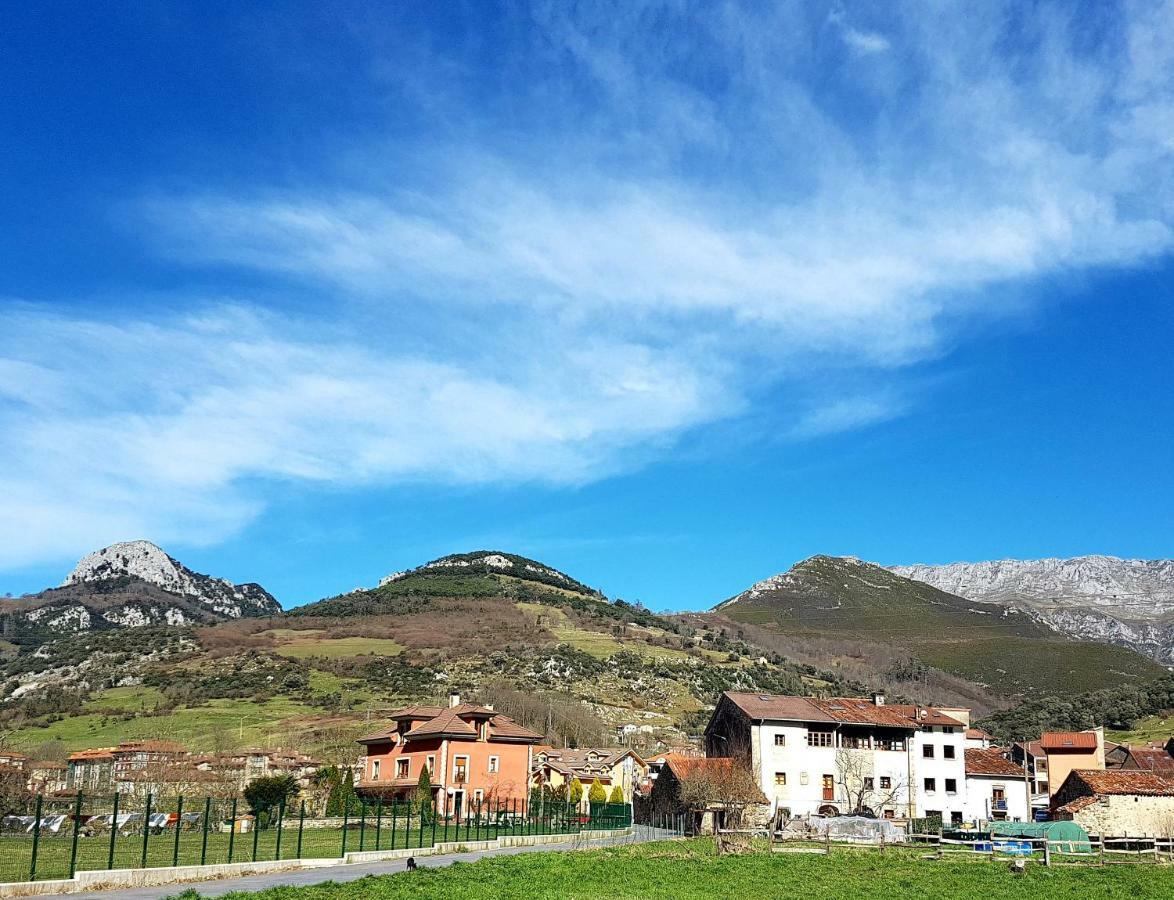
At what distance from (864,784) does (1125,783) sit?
20.7 m

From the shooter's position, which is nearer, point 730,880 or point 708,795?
point 730,880

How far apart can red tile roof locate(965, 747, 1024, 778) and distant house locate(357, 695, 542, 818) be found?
32.3 meters

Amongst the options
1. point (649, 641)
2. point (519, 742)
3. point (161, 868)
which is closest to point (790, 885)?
point (161, 868)

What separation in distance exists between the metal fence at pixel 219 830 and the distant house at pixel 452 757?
274 cm

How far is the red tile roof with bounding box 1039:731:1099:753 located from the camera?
2884 inches

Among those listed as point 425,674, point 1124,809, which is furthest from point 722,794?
point 425,674

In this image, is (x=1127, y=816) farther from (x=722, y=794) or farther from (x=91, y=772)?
(x=91, y=772)

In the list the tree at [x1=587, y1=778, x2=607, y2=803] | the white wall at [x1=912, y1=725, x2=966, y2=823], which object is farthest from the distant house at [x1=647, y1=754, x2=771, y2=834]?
the white wall at [x1=912, y1=725, x2=966, y2=823]

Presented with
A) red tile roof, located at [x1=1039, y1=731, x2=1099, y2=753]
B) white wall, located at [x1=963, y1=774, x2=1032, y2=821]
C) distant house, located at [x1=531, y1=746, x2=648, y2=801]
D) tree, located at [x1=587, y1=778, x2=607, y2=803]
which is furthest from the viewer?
distant house, located at [x1=531, y1=746, x2=648, y2=801]

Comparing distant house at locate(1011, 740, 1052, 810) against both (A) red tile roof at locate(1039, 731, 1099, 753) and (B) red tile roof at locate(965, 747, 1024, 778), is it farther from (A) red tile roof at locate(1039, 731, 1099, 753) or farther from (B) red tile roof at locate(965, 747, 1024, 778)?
(B) red tile roof at locate(965, 747, 1024, 778)

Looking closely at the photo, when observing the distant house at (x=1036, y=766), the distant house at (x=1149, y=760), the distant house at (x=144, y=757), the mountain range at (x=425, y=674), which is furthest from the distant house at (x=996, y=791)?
the distant house at (x=144, y=757)

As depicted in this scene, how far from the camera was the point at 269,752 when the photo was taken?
73000mm

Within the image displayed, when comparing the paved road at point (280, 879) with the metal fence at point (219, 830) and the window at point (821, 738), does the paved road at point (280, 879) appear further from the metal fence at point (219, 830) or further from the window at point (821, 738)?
the window at point (821, 738)

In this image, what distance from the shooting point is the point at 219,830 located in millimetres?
46062
